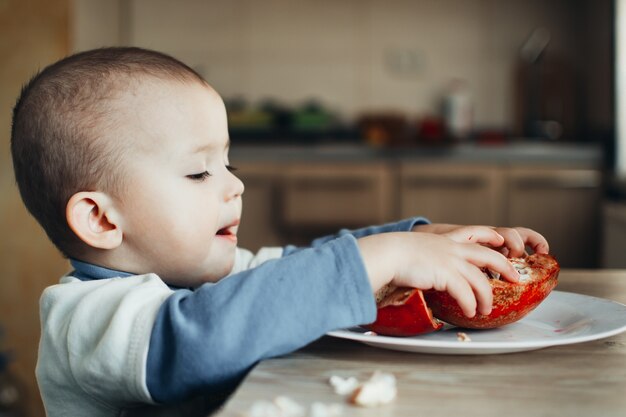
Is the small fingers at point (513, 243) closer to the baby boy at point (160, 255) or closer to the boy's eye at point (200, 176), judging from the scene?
the baby boy at point (160, 255)

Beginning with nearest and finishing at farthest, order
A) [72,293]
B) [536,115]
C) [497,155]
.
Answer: [72,293] < [497,155] < [536,115]

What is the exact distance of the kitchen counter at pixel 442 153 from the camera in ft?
11.8

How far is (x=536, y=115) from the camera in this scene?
164 inches

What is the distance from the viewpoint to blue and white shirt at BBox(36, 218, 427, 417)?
0.68 metres

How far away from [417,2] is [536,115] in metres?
0.87

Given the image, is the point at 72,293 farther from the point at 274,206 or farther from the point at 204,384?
the point at 274,206

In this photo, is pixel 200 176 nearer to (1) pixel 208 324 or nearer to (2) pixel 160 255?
(2) pixel 160 255

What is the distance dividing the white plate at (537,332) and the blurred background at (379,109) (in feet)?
8.34

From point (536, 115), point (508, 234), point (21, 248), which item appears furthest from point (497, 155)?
point (508, 234)

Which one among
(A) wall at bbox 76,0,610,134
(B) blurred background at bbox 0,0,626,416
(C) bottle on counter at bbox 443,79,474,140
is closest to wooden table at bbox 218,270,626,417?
(B) blurred background at bbox 0,0,626,416

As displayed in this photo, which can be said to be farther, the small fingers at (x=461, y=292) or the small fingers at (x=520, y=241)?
the small fingers at (x=520, y=241)

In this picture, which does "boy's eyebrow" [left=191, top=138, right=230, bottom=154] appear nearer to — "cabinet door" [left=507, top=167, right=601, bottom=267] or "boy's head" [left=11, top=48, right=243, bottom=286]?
"boy's head" [left=11, top=48, right=243, bottom=286]

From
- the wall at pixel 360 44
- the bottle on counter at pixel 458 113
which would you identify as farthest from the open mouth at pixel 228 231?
the wall at pixel 360 44

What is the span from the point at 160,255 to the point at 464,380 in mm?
425
